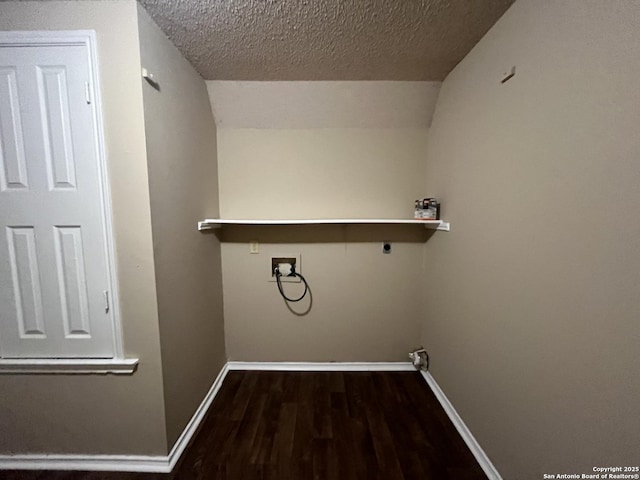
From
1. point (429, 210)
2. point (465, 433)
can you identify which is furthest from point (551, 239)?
point (465, 433)

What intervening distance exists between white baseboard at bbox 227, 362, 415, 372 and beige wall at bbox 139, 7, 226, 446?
0.35 metres

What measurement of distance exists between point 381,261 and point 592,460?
140 centimetres

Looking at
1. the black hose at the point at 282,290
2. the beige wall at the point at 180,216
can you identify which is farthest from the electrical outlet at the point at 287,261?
the beige wall at the point at 180,216

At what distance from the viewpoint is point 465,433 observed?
53.4 inches

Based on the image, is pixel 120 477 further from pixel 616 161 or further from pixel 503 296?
pixel 616 161

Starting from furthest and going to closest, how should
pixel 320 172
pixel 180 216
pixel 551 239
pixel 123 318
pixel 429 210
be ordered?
pixel 320 172 → pixel 429 210 → pixel 180 216 → pixel 123 318 → pixel 551 239

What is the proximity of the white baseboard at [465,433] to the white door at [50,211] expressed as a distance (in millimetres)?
2013

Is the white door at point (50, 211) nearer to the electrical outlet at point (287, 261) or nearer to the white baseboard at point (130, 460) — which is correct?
the white baseboard at point (130, 460)

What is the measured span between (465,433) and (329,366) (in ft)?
3.36

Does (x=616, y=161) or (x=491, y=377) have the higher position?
(x=616, y=161)

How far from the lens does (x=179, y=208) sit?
4.40ft

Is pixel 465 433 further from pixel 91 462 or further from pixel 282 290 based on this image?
pixel 91 462

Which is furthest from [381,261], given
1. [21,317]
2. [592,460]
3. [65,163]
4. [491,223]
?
[21,317]

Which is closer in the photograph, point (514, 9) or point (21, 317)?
point (514, 9)
